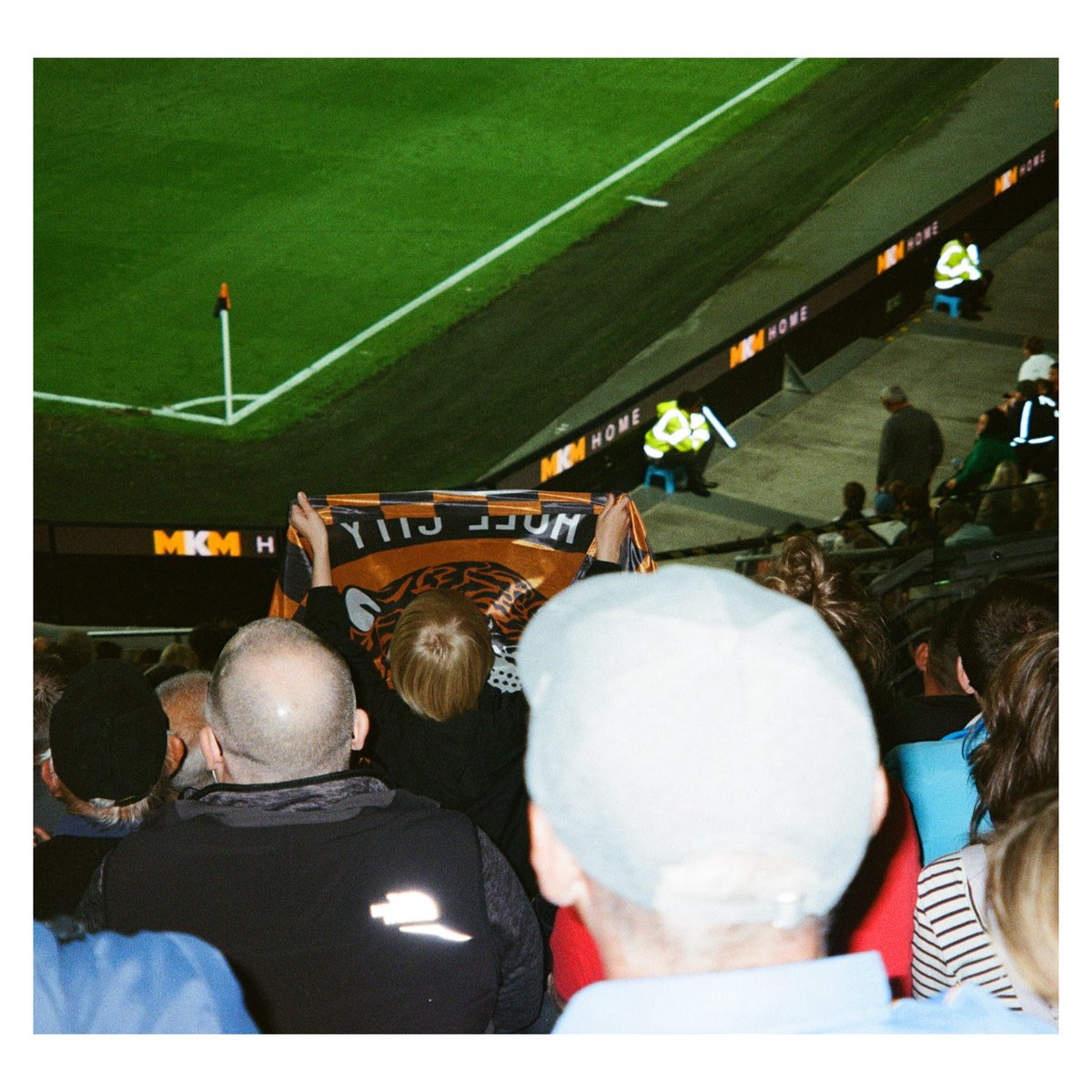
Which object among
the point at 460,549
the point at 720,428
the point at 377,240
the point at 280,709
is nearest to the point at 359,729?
the point at 280,709

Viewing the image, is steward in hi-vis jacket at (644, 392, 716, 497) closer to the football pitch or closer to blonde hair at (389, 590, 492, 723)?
the football pitch

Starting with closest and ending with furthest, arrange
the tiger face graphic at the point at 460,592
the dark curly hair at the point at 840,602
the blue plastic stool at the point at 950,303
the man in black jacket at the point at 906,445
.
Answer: the dark curly hair at the point at 840,602
the tiger face graphic at the point at 460,592
the man in black jacket at the point at 906,445
the blue plastic stool at the point at 950,303

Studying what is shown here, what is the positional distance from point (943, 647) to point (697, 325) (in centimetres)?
1210

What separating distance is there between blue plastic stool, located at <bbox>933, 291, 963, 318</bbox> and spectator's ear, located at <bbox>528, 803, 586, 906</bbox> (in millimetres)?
15196

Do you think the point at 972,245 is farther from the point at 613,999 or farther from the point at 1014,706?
the point at 613,999

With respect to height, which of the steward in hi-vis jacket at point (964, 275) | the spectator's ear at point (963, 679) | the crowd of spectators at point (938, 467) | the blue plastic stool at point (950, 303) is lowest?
the spectator's ear at point (963, 679)

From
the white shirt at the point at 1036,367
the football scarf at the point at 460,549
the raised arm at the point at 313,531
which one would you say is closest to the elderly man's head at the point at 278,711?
the raised arm at the point at 313,531

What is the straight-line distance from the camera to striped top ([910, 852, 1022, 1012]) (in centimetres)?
274

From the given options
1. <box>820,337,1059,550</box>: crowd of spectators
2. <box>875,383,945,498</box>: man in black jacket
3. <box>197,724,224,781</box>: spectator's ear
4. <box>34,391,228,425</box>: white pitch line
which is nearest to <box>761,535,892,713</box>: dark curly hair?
<box>197,724,224,781</box>: spectator's ear

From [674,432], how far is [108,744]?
9.32 meters

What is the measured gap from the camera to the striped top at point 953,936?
274 cm

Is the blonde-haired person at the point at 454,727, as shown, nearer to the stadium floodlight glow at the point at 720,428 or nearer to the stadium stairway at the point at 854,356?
the stadium stairway at the point at 854,356

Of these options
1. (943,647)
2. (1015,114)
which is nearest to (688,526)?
(943,647)

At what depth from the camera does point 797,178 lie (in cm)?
2002
